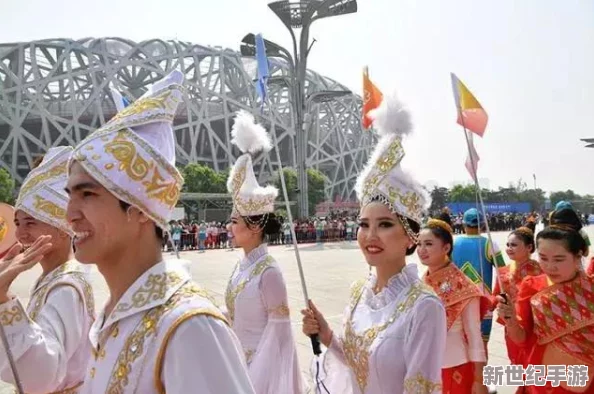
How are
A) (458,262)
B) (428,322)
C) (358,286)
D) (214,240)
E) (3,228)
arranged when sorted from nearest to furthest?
(428,322) < (3,228) < (358,286) < (458,262) < (214,240)

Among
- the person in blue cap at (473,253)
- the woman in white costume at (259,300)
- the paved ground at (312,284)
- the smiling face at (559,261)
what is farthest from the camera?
the paved ground at (312,284)

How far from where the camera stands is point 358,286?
2721 millimetres

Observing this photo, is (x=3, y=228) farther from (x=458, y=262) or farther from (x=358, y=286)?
(x=458, y=262)

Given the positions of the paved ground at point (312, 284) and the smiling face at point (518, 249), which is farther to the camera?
the paved ground at point (312, 284)

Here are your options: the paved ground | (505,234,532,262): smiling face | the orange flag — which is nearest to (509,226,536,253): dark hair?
(505,234,532,262): smiling face

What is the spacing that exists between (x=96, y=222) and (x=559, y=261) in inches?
107

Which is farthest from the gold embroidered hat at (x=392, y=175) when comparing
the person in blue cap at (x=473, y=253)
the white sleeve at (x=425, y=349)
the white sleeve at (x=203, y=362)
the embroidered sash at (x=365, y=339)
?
the person in blue cap at (x=473, y=253)

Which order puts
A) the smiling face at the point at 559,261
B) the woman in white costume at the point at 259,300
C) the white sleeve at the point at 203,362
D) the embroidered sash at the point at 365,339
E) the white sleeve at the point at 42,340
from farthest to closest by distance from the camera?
the woman in white costume at the point at 259,300, the smiling face at the point at 559,261, the embroidered sash at the point at 365,339, the white sleeve at the point at 42,340, the white sleeve at the point at 203,362

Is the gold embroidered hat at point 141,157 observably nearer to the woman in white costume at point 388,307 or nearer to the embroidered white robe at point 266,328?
the woman in white costume at point 388,307

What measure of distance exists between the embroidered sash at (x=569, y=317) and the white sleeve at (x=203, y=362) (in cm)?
246

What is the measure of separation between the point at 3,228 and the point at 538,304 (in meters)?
2.99

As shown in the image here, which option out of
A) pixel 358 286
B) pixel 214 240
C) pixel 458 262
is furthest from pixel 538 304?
pixel 214 240

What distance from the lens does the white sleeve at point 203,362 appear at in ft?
4.04

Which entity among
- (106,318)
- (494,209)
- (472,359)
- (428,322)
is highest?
(106,318)
